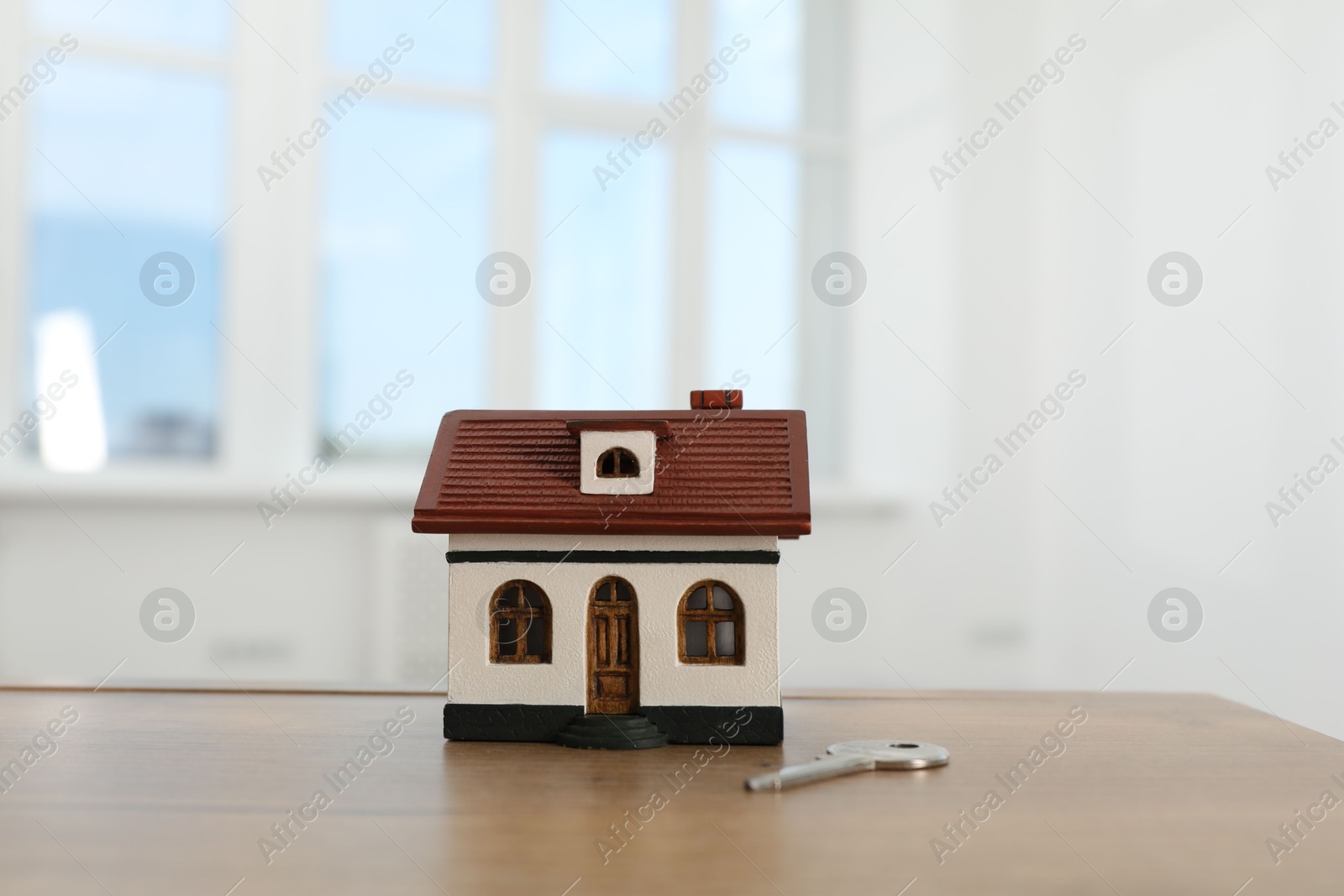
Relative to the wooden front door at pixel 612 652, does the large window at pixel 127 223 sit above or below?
above

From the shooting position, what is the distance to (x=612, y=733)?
4.29ft

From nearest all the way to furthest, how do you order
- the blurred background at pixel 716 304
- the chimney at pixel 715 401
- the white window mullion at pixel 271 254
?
the chimney at pixel 715 401 → the blurred background at pixel 716 304 → the white window mullion at pixel 271 254

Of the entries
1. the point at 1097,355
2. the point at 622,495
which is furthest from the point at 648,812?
the point at 1097,355

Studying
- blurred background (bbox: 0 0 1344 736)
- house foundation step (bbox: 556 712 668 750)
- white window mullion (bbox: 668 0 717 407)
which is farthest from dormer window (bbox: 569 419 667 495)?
white window mullion (bbox: 668 0 717 407)

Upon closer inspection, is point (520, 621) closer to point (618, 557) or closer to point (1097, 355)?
point (618, 557)

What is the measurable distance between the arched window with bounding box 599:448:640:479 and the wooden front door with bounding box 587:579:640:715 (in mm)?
139

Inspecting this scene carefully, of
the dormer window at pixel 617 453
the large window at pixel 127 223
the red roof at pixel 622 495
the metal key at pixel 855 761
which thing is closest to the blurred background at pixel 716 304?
the large window at pixel 127 223

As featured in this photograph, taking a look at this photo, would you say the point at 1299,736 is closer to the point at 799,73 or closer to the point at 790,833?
the point at 790,833

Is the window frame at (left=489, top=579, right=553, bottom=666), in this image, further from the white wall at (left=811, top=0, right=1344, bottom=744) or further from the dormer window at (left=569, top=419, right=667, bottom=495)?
the white wall at (left=811, top=0, right=1344, bottom=744)

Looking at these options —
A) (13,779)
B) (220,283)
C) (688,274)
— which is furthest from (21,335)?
(13,779)

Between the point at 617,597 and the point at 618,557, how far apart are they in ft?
0.19

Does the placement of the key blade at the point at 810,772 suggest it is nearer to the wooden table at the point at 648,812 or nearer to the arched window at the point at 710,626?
Answer: the wooden table at the point at 648,812

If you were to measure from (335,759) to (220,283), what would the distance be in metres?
2.69

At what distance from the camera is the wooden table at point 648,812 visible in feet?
2.86
